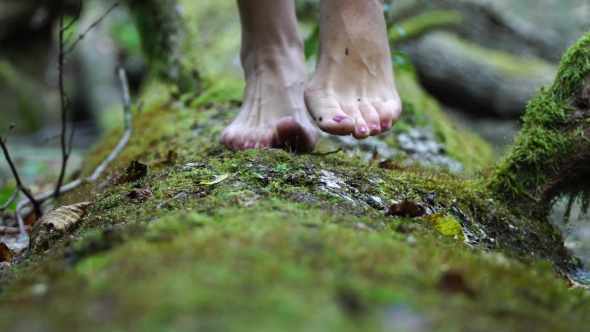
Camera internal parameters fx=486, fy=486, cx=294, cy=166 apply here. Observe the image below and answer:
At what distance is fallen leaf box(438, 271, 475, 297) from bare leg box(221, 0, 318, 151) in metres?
1.36

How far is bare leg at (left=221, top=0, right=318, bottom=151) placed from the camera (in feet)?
7.17

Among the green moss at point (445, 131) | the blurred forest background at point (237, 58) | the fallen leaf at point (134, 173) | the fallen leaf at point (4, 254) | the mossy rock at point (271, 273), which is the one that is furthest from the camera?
the blurred forest background at point (237, 58)

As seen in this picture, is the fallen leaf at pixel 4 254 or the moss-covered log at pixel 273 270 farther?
the fallen leaf at pixel 4 254

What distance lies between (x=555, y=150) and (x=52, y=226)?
1840 millimetres

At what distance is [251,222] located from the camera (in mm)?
995

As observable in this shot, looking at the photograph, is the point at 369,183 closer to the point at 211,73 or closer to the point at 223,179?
the point at 223,179

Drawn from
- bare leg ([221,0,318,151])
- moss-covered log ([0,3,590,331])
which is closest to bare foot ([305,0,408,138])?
bare leg ([221,0,318,151])

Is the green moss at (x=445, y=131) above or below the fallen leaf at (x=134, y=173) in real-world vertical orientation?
below

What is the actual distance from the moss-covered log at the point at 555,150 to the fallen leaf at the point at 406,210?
0.72 meters

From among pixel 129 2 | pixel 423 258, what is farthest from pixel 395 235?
pixel 129 2

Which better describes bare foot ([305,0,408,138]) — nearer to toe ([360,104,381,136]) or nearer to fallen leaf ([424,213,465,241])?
toe ([360,104,381,136])

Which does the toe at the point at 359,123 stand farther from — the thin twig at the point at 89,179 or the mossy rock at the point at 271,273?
the thin twig at the point at 89,179

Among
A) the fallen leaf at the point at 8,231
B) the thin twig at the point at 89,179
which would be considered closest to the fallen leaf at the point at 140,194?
the thin twig at the point at 89,179

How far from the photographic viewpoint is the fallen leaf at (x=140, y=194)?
4.98 ft
